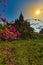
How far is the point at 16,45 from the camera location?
18.5 metres

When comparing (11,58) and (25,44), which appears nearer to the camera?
(11,58)

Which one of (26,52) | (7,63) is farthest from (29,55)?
(7,63)

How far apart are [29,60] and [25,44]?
2684 millimetres

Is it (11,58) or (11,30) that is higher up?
(11,30)

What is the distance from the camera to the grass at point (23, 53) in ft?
50.5

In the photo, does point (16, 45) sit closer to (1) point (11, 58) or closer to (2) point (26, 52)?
(2) point (26, 52)

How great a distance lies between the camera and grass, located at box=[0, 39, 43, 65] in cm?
1540

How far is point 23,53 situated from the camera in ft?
56.5

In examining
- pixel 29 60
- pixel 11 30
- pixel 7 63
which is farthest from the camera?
pixel 29 60

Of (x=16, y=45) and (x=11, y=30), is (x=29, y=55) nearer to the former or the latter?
(x=16, y=45)

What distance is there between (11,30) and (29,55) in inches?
307

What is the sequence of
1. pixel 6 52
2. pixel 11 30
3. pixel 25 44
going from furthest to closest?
pixel 25 44 < pixel 6 52 < pixel 11 30

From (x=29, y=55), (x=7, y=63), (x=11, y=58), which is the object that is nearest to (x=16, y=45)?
(x=29, y=55)

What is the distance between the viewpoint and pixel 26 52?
1748cm
